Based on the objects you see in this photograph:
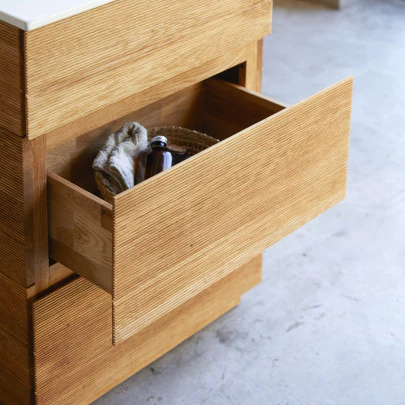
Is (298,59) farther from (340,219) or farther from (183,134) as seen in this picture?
(183,134)

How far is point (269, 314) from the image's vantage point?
6.88ft

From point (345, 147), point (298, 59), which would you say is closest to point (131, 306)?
point (345, 147)

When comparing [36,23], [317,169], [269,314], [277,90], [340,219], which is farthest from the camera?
[277,90]

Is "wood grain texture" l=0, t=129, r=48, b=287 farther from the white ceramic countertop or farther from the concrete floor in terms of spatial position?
the concrete floor

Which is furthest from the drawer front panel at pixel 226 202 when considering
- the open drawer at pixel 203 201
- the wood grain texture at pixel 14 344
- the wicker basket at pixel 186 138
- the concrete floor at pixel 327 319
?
the concrete floor at pixel 327 319

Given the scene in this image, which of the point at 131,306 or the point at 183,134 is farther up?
the point at 183,134

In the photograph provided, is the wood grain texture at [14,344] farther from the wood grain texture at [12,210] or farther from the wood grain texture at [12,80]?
the wood grain texture at [12,80]

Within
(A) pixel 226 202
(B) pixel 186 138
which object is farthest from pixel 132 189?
(B) pixel 186 138

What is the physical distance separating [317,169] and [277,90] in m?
1.42

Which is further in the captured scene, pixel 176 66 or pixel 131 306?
pixel 176 66

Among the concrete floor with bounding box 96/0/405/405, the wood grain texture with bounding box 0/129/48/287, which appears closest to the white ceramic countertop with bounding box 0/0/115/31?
the wood grain texture with bounding box 0/129/48/287

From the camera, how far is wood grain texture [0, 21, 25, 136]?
51.0 inches

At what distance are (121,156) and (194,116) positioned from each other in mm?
343

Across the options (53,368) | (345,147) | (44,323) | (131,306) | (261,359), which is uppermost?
(345,147)
